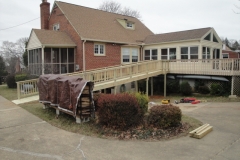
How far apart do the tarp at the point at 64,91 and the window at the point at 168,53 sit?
12994 mm

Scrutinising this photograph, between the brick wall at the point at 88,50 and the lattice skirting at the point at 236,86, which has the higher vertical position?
the brick wall at the point at 88,50

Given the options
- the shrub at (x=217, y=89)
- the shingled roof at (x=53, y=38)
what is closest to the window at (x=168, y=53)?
the shrub at (x=217, y=89)

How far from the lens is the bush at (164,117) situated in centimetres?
642

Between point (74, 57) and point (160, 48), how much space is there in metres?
8.36

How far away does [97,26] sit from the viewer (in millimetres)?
19938

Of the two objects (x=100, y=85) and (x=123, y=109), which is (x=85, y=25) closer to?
(x=100, y=85)

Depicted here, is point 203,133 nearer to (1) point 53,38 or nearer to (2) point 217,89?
(2) point 217,89

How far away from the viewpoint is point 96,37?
18.0 meters

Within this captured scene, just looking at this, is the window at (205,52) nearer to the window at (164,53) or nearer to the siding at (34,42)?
the window at (164,53)

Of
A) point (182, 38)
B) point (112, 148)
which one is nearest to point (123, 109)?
point (112, 148)

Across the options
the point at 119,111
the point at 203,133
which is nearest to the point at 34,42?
the point at 119,111

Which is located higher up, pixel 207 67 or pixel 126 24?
pixel 126 24

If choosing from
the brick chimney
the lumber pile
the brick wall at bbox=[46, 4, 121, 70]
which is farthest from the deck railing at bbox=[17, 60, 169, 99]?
the brick chimney

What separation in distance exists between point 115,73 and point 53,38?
Result: 7641 millimetres
